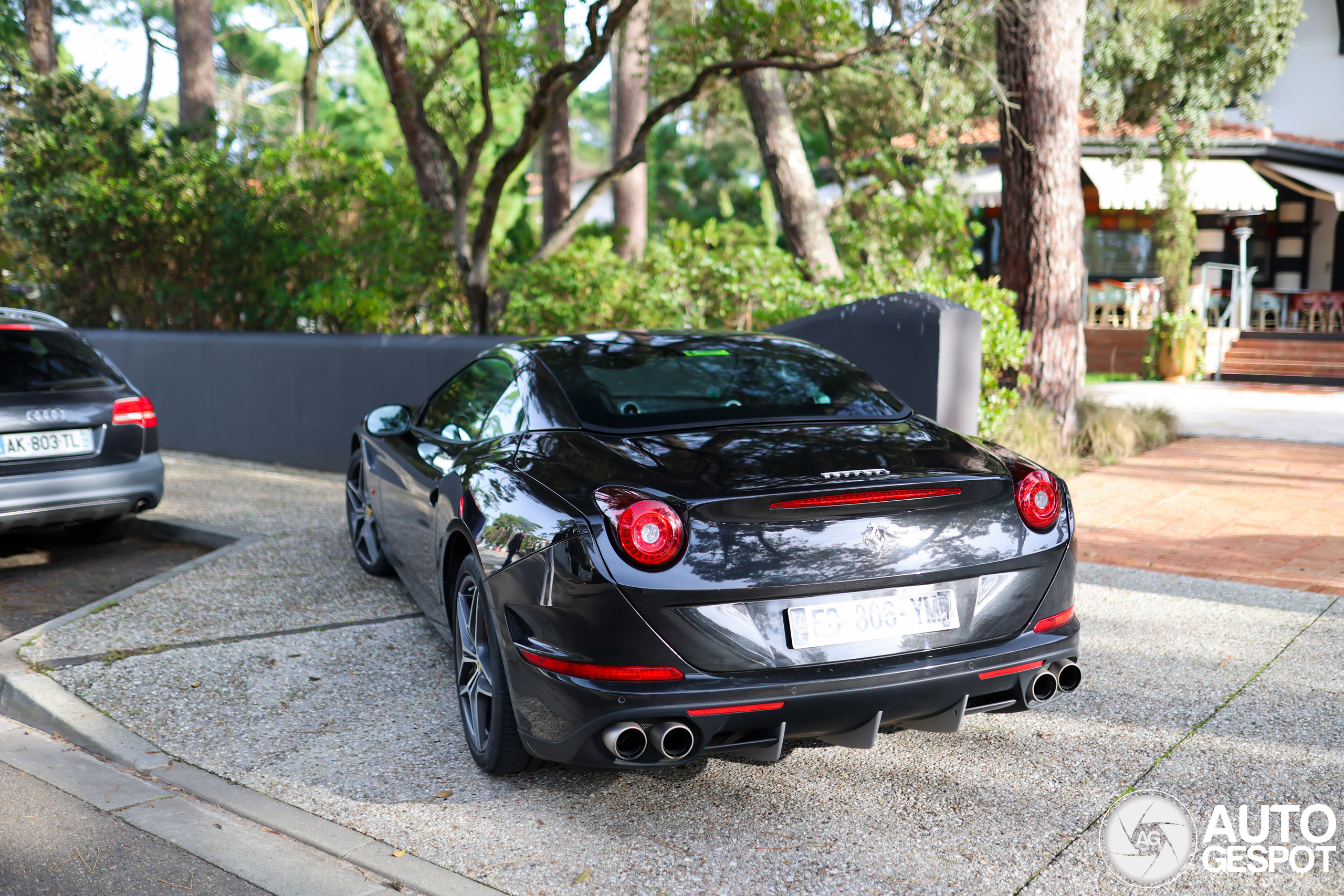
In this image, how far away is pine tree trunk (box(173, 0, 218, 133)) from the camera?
20312mm

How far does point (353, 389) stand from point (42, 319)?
10.9 feet

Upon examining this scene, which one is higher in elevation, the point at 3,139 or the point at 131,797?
the point at 3,139

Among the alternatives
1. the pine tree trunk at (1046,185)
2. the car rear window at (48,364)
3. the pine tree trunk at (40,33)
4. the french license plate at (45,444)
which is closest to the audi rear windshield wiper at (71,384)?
the car rear window at (48,364)

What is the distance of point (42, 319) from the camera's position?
6789 millimetres

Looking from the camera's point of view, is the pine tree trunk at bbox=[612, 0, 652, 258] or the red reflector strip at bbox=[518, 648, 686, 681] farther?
the pine tree trunk at bbox=[612, 0, 652, 258]

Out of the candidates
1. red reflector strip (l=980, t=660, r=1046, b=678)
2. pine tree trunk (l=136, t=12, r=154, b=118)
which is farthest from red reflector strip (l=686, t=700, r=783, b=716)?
pine tree trunk (l=136, t=12, r=154, b=118)

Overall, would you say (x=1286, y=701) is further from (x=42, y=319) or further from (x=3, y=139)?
(x=3, y=139)

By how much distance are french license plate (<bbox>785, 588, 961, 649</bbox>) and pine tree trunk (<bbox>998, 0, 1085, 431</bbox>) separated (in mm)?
7287

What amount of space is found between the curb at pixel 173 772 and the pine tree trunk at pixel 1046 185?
771cm

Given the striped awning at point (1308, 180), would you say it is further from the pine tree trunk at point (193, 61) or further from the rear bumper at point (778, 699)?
the rear bumper at point (778, 699)

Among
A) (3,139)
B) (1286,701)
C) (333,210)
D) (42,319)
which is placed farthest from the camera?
(3,139)

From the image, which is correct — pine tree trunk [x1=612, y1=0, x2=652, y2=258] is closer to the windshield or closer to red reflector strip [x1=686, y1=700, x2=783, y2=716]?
the windshield

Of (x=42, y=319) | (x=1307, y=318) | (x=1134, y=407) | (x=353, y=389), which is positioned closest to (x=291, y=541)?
(x=42, y=319)

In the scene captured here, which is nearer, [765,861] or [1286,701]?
[765,861]
